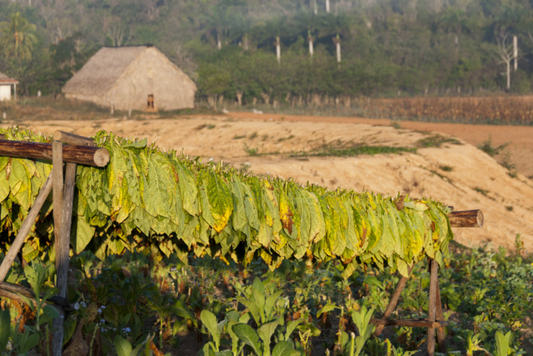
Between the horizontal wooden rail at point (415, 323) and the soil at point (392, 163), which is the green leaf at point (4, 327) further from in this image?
the horizontal wooden rail at point (415, 323)

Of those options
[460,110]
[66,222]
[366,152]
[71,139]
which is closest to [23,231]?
[66,222]

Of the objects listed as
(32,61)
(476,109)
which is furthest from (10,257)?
(32,61)

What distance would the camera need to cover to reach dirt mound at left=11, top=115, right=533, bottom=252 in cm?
1237

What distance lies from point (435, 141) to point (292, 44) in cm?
6146

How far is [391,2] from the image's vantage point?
4060 inches

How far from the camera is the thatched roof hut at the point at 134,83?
3459cm

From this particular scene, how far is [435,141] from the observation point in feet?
58.4

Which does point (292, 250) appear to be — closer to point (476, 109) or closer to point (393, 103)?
point (476, 109)

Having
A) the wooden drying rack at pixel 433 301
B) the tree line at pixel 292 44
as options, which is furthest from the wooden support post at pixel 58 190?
the tree line at pixel 292 44

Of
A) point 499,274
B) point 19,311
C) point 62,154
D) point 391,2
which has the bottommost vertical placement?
point 499,274

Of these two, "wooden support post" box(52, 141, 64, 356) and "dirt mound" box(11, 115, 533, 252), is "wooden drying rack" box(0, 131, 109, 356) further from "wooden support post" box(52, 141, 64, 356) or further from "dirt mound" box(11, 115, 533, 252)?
"dirt mound" box(11, 115, 533, 252)

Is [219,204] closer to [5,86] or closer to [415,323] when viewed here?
[415,323]

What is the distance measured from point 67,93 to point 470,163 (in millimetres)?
30430

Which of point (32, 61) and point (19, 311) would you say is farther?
point (32, 61)
